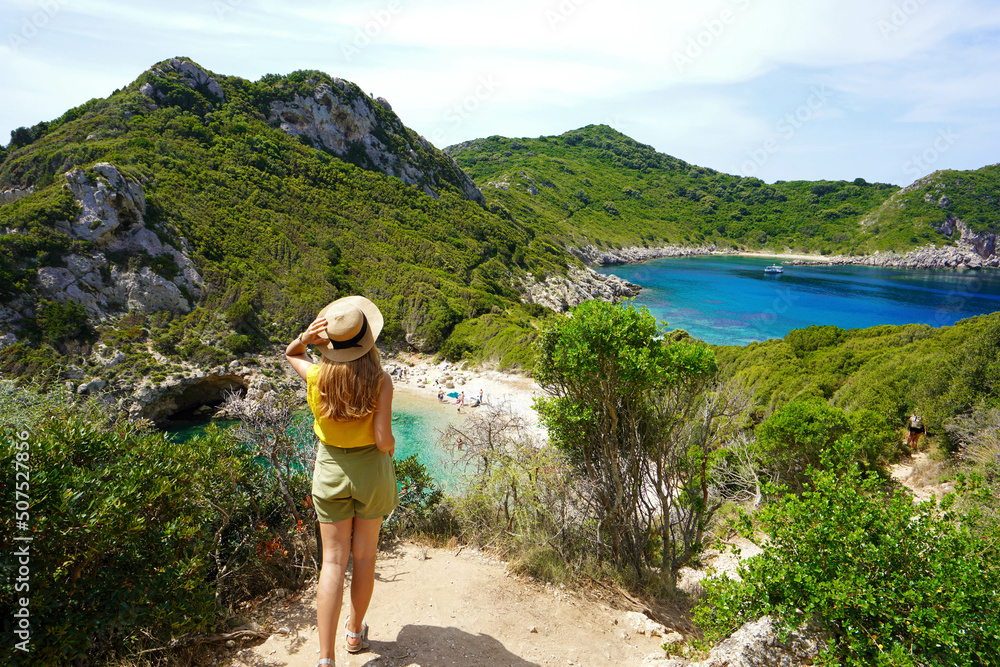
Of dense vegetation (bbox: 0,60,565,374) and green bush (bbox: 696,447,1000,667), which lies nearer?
green bush (bbox: 696,447,1000,667)

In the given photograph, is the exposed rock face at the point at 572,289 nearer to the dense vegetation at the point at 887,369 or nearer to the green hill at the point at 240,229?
the green hill at the point at 240,229

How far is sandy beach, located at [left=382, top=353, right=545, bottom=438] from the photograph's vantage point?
25.4 m

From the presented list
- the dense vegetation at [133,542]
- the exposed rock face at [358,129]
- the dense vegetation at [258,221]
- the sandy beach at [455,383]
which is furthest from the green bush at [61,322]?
the exposed rock face at [358,129]

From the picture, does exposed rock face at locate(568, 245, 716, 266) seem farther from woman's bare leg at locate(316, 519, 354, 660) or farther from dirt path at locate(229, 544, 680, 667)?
woman's bare leg at locate(316, 519, 354, 660)

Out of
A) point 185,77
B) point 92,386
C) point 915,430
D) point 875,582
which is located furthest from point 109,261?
point 915,430

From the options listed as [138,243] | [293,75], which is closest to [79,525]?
[138,243]

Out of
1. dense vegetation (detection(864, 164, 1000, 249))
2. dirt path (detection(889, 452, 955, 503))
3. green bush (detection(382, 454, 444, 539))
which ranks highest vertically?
dense vegetation (detection(864, 164, 1000, 249))

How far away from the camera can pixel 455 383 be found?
1131 inches

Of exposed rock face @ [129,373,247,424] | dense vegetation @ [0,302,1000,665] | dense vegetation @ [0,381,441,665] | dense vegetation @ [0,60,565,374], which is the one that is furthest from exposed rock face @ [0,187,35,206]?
dense vegetation @ [0,381,441,665]

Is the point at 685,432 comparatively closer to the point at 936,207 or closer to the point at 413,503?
the point at 413,503

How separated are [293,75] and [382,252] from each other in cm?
3035

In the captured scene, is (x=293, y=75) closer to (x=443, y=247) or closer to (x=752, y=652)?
(x=443, y=247)

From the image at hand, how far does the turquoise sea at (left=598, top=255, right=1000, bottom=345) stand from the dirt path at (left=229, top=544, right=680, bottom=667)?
41.1 meters

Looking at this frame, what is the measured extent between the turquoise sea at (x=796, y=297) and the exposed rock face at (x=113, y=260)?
42317 mm
